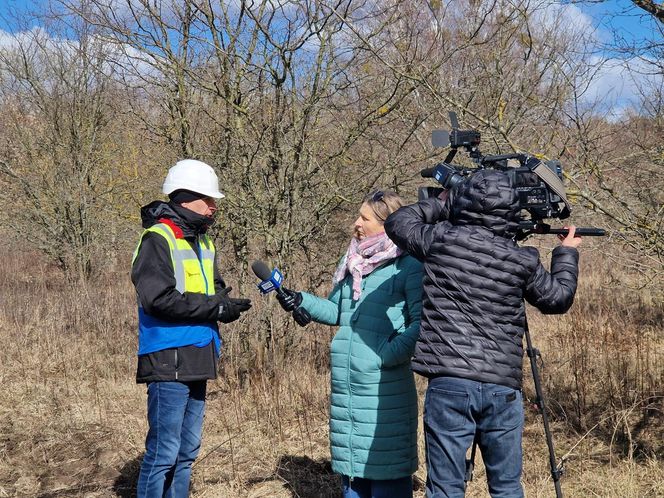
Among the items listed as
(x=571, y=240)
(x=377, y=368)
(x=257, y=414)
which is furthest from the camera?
(x=257, y=414)

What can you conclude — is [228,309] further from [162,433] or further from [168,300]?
[162,433]

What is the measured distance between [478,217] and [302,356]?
383cm

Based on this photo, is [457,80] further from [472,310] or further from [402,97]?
[472,310]

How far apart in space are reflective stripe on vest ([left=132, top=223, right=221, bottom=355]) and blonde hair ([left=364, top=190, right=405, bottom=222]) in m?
0.88

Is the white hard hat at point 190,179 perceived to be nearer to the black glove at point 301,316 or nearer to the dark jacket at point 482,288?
the black glove at point 301,316

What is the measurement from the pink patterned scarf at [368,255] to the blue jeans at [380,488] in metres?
0.81

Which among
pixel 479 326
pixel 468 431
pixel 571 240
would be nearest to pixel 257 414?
pixel 468 431

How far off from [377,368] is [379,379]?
5 cm

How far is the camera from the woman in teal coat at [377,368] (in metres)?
2.80

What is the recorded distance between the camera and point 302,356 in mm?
5973

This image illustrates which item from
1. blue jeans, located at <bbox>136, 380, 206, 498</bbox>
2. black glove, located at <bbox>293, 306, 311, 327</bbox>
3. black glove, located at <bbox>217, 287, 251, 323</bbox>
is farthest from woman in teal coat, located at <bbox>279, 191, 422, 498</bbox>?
blue jeans, located at <bbox>136, 380, 206, 498</bbox>

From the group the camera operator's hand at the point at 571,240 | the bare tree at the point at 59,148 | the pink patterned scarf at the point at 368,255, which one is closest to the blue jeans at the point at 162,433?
the pink patterned scarf at the point at 368,255

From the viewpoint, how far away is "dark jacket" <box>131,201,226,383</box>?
2.88m

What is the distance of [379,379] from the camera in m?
2.83
